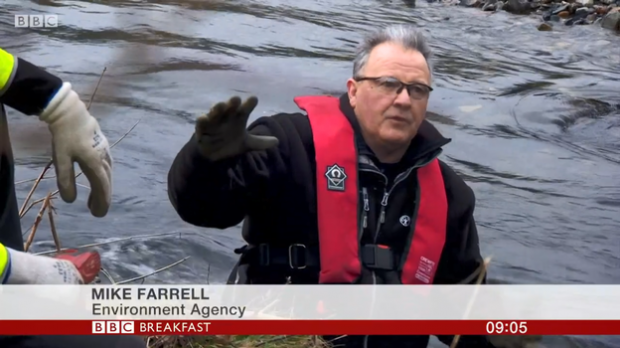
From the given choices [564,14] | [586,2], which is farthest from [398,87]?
[586,2]

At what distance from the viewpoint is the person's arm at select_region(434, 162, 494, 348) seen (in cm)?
243

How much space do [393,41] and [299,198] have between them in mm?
459

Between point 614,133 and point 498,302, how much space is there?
3.01 metres

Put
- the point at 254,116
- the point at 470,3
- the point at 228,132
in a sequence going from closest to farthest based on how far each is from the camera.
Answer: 1. the point at 228,132
2. the point at 254,116
3. the point at 470,3

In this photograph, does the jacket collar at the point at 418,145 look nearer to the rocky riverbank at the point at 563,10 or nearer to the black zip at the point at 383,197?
the black zip at the point at 383,197

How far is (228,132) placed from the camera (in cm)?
193

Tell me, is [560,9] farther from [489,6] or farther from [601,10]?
[489,6]

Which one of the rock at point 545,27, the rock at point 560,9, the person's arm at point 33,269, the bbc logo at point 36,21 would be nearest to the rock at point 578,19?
the rock at point 560,9

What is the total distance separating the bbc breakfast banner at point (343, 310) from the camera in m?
2.12

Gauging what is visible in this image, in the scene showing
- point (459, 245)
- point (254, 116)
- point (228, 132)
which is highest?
point (228, 132)

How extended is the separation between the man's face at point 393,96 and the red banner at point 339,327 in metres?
0.44

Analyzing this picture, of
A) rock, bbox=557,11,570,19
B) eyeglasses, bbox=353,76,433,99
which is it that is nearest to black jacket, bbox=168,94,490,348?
eyeglasses, bbox=353,76,433,99

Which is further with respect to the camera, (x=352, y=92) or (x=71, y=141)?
(x=352, y=92)

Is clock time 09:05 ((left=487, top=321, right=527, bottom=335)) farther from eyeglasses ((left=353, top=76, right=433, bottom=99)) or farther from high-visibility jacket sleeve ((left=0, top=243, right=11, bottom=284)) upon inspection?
high-visibility jacket sleeve ((left=0, top=243, right=11, bottom=284))
